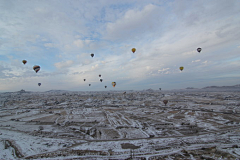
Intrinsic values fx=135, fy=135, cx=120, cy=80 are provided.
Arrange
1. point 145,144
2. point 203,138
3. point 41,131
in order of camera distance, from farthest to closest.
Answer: point 41,131 < point 203,138 < point 145,144

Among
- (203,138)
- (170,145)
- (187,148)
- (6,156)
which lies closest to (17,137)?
(6,156)

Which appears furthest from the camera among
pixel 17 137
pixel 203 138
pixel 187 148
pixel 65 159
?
pixel 17 137

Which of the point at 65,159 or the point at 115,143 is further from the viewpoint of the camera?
the point at 115,143

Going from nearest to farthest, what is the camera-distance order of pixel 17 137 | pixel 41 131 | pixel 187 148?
pixel 187 148 → pixel 17 137 → pixel 41 131

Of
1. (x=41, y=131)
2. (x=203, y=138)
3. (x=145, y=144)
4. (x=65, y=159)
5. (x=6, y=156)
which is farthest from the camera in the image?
(x=41, y=131)

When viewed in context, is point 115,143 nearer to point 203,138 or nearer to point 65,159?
point 65,159

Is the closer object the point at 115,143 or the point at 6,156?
the point at 6,156

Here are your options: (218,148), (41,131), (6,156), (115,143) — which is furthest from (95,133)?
(218,148)

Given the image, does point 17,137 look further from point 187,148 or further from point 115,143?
point 187,148
